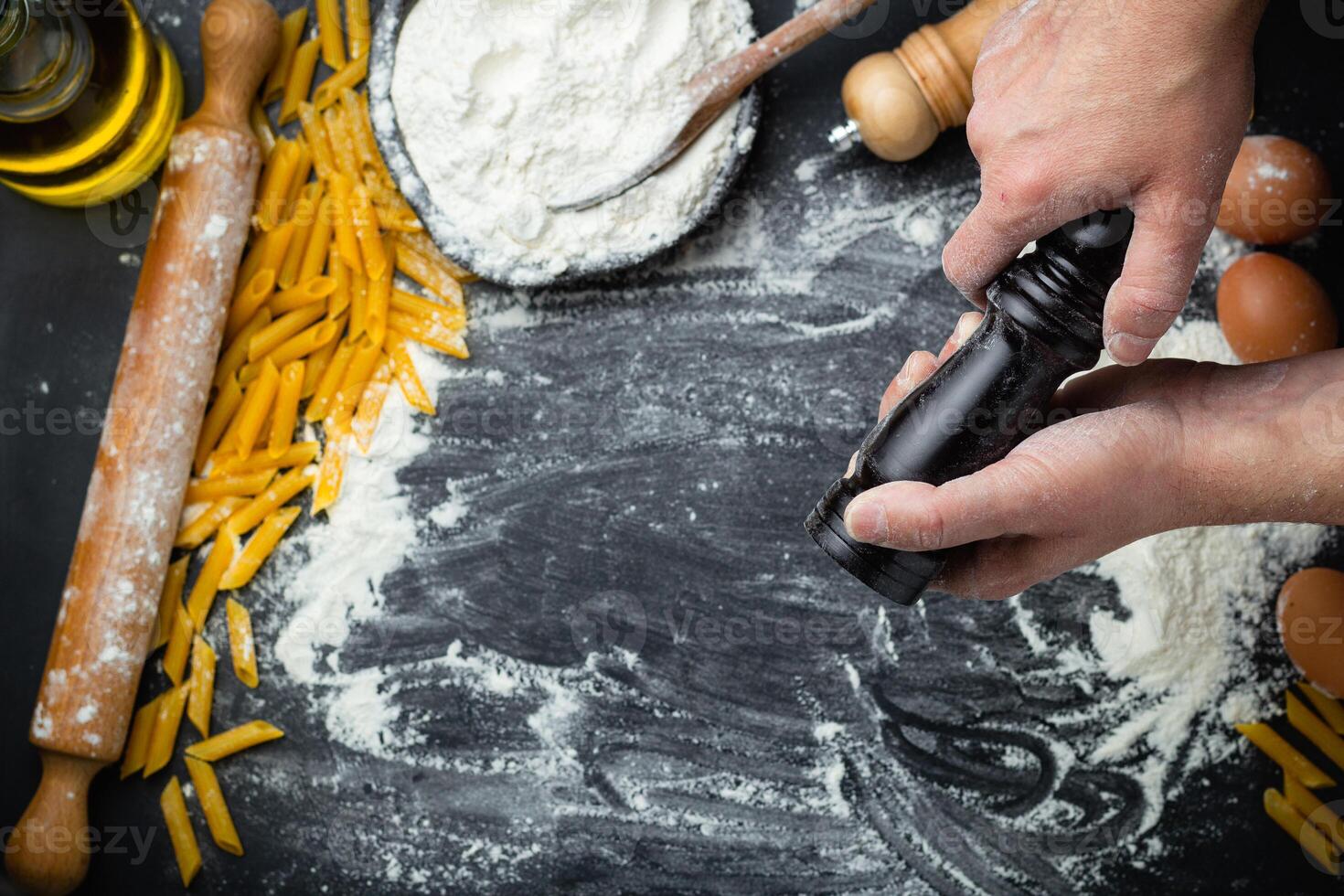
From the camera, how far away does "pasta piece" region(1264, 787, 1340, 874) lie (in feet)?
4.78

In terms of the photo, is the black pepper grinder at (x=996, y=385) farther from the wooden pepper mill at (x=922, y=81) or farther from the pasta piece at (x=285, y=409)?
the pasta piece at (x=285, y=409)

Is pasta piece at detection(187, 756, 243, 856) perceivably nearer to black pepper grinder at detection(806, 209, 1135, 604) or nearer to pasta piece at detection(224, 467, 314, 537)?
pasta piece at detection(224, 467, 314, 537)

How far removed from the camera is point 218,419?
151cm

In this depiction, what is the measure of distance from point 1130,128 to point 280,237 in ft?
3.94

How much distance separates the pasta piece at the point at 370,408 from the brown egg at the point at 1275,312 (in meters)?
1.30

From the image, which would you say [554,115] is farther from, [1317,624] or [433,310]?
[1317,624]

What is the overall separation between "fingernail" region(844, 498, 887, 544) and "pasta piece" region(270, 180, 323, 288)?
1014 millimetres

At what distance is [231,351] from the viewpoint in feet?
4.99

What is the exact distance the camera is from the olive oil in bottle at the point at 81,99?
1.31m

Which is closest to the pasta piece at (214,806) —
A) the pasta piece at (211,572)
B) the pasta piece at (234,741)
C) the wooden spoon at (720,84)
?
the pasta piece at (234,741)

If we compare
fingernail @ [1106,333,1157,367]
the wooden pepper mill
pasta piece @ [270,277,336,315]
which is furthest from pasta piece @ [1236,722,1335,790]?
pasta piece @ [270,277,336,315]

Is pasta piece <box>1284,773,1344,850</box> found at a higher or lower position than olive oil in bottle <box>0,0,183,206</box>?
lower

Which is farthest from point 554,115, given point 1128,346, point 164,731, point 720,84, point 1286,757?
point 1286,757

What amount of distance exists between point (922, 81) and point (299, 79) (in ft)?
3.18
